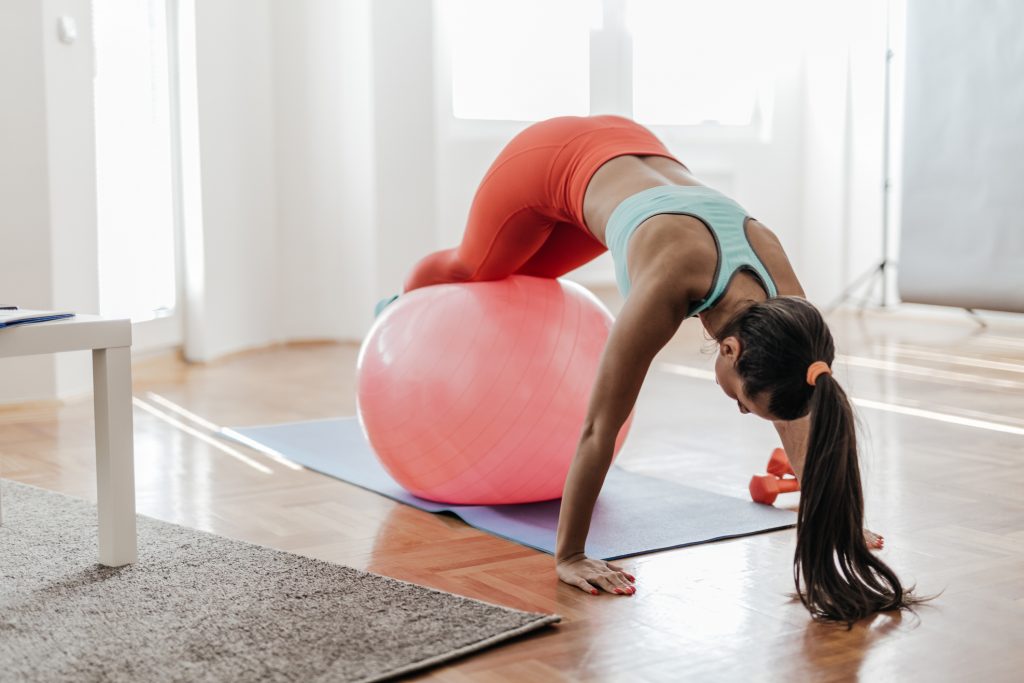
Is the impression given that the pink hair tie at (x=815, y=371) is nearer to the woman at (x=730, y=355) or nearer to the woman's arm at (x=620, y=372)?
the woman at (x=730, y=355)

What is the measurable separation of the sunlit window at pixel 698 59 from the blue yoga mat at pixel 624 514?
3864 millimetres

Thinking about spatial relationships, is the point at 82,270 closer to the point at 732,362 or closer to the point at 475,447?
the point at 475,447

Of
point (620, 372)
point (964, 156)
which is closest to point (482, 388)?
point (620, 372)

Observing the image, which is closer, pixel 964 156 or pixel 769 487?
pixel 769 487

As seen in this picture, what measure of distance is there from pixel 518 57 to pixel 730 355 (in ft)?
14.4

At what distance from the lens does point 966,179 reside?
541cm

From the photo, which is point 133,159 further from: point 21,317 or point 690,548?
point 690,548

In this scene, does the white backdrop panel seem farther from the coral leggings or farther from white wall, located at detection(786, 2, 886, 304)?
the coral leggings

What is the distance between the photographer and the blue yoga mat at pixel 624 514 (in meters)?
2.31

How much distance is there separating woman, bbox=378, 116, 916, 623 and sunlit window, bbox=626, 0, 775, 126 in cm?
418

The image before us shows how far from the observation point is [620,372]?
1.91 metres

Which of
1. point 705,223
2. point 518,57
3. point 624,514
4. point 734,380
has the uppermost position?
point 518,57

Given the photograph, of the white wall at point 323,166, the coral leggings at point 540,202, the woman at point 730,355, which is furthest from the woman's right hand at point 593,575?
the white wall at point 323,166

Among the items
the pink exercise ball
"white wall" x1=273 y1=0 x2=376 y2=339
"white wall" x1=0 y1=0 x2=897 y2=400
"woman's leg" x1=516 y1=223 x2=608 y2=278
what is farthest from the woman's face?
"white wall" x1=273 y1=0 x2=376 y2=339
